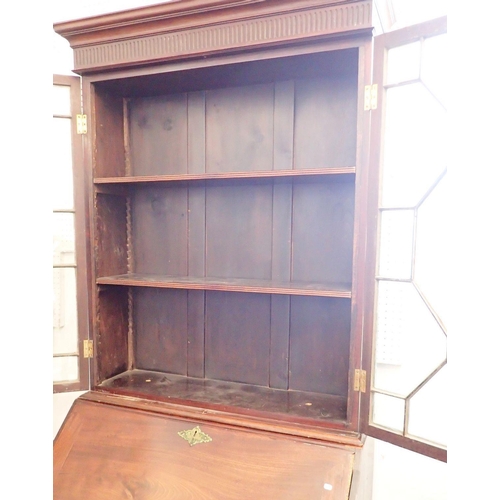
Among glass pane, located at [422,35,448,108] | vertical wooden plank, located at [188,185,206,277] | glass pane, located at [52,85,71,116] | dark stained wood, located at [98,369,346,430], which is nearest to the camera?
glass pane, located at [422,35,448,108]

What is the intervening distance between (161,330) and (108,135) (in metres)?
0.85

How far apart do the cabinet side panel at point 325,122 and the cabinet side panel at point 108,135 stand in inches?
29.1

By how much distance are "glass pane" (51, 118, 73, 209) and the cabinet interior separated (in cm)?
10

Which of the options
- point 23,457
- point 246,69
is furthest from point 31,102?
point 246,69

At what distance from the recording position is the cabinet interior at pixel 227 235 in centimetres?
144

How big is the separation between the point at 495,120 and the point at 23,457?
72 cm

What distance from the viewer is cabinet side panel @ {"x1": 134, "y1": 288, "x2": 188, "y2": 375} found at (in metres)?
1.69

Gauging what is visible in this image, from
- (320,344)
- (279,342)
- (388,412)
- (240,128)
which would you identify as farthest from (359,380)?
(240,128)

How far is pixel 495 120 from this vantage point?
480 mm

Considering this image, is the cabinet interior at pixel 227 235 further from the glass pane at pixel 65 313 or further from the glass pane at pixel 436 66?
the glass pane at pixel 436 66

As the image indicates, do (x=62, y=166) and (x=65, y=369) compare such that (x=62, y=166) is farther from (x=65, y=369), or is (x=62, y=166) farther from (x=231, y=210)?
(x=65, y=369)

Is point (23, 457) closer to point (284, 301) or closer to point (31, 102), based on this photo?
point (31, 102)

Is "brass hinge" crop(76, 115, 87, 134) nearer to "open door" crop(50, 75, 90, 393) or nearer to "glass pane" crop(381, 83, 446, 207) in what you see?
"open door" crop(50, 75, 90, 393)

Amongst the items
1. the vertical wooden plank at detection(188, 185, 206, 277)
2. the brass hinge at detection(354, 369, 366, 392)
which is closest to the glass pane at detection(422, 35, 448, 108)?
the brass hinge at detection(354, 369, 366, 392)
